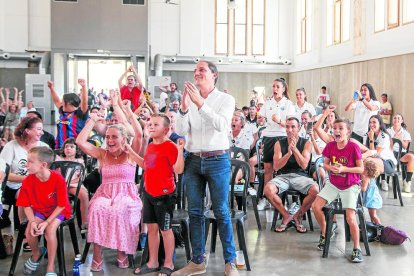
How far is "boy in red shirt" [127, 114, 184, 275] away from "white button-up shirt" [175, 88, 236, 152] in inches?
5.8

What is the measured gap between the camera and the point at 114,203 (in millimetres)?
4047

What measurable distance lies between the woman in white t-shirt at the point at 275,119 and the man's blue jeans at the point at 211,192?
2.31 m

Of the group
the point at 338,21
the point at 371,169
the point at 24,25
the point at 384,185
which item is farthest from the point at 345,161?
the point at 24,25

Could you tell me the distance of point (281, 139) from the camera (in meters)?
5.58

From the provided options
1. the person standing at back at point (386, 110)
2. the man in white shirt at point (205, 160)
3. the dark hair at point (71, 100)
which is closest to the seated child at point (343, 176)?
the man in white shirt at point (205, 160)

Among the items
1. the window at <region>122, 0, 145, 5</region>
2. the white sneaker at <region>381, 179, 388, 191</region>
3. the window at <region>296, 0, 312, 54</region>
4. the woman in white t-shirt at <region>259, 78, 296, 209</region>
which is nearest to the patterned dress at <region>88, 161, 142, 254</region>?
the woman in white t-shirt at <region>259, 78, 296, 209</region>

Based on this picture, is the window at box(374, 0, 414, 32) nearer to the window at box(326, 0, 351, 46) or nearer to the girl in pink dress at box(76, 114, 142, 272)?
the window at box(326, 0, 351, 46)

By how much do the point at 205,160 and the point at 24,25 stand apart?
16.9 m

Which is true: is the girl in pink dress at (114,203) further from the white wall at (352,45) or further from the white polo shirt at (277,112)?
the white wall at (352,45)

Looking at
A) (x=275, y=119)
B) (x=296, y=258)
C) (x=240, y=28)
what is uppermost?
(x=240, y=28)

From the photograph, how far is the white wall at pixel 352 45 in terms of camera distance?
38.3 feet

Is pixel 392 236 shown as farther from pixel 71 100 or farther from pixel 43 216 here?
pixel 71 100

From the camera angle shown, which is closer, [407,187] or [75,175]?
[75,175]

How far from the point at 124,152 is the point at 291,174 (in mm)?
1984
